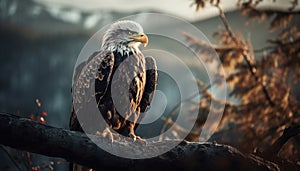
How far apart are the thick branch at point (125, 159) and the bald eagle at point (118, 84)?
145 cm

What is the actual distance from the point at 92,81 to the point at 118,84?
298 mm

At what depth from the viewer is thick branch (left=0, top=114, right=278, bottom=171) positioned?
334 centimetres

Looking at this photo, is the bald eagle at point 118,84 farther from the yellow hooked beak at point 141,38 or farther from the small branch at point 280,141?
the small branch at point 280,141

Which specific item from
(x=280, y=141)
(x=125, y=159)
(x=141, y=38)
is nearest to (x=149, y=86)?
(x=141, y=38)

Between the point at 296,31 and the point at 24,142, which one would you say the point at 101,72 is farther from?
the point at 296,31

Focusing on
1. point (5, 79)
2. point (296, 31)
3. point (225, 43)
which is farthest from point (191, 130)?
point (5, 79)

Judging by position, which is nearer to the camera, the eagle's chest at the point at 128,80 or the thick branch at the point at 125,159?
the thick branch at the point at 125,159

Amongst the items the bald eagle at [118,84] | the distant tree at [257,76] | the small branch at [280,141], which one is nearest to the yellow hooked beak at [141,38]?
the bald eagle at [118,84]

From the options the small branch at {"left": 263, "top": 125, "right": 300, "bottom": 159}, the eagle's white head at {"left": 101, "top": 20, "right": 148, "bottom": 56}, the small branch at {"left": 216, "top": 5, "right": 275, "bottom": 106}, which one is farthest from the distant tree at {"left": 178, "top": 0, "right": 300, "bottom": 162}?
the small branch at {"left": 263, "top": 125, "right": 300, "bottom": 159}

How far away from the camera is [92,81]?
495 cm

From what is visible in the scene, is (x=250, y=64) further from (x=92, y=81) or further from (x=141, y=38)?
(x=92, y=81)

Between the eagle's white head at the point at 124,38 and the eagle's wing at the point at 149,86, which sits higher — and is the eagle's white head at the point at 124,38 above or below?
above

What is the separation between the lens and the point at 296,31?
7586mm

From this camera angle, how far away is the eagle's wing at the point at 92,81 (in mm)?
4934
